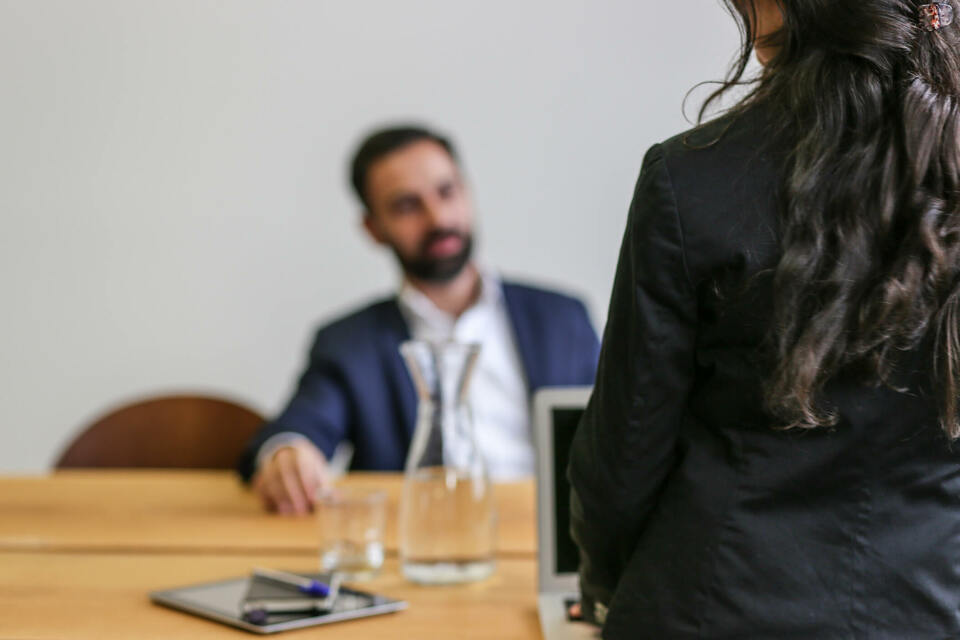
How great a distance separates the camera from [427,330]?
7.75ft

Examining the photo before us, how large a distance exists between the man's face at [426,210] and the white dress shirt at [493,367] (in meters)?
0.08

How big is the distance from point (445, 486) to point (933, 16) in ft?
2.28

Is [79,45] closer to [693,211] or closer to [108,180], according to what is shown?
[108,180]

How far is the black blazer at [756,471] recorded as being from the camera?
752 mm

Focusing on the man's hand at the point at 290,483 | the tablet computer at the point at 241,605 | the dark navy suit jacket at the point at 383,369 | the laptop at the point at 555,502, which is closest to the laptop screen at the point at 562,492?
the laptop at the point at 555,502

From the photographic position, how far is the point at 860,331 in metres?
0.73

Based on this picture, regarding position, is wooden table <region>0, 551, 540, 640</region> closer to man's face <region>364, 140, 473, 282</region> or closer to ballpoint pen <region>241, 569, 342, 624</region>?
ballpoint pen <region>241, 569, 342, 624</region>

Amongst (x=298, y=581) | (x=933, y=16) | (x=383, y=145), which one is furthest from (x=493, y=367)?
(x=933, y=16)

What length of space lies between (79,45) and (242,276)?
2.76ft

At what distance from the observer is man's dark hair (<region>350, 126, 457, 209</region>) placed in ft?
8.02

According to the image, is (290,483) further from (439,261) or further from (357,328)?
(439,261)

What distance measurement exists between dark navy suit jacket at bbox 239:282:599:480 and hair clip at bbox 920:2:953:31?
4.92 feet

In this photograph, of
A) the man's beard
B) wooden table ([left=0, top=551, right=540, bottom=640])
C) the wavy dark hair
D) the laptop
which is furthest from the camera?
the man's beard

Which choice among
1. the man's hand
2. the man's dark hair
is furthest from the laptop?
the man's dark hair
